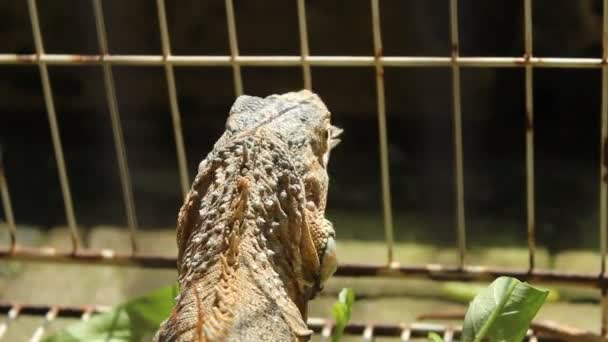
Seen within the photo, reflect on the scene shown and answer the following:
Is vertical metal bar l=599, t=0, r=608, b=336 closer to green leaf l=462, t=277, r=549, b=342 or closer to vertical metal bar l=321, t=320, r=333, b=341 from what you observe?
green leaf l=462, t=277, r=549, b=342

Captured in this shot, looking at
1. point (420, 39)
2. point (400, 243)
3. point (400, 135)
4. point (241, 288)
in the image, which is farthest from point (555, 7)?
point (241, 288)

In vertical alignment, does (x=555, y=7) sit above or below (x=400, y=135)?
above

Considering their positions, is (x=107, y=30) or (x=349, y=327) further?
(x=107, y=30)

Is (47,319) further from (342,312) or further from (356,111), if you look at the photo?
(356,111)

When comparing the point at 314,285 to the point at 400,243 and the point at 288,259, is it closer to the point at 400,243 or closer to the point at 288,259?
the point at 288,259

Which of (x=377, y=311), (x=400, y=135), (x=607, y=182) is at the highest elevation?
(x=607, y=182)

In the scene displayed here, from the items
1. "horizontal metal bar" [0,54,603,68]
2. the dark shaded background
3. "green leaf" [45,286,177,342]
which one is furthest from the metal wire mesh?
the dark shaded background

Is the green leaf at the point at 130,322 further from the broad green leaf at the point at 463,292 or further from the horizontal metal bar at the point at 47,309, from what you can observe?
the broad green leaf at the point at 463,292
